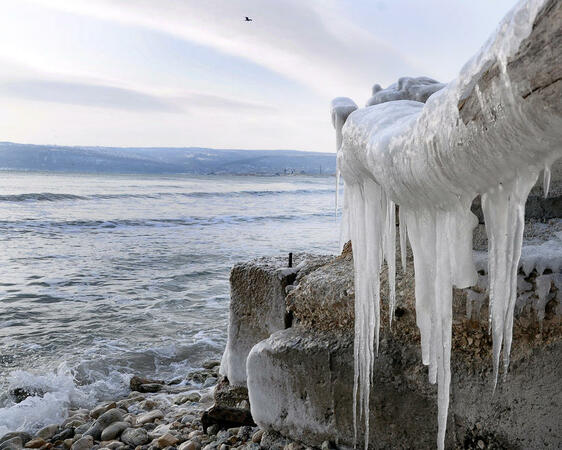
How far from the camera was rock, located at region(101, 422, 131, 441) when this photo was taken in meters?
3.88

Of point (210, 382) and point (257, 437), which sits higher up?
point (257, 437)

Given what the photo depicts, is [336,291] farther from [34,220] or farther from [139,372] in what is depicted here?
[34,220]

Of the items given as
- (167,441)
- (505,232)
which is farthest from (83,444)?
(505,232)

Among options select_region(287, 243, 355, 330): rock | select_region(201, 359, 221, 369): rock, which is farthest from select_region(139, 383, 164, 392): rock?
select_region(287, 243, 355, 330): rock

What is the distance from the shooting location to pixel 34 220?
18.0 m

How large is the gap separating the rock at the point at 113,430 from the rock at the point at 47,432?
46 centimetres

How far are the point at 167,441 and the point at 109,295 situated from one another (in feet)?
17.2

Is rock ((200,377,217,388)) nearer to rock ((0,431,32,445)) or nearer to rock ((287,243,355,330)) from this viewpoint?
rock ((0,431,32,445))

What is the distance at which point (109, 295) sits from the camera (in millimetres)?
8391

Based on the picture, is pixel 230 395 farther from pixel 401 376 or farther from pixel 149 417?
pixel 401 376

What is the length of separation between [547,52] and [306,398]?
2.08m

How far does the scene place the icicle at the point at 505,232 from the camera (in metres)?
1.26

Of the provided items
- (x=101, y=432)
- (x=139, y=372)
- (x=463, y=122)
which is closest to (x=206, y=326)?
(x=139, y=372)

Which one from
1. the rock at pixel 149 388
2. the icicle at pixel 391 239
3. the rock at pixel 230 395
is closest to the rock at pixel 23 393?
the rock at pixel 149 388
